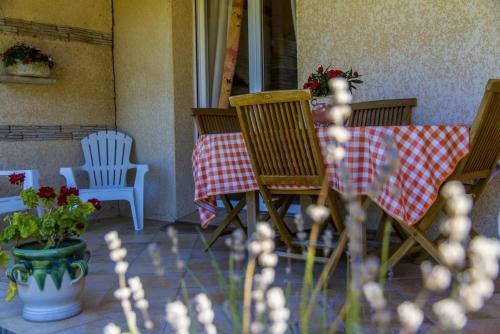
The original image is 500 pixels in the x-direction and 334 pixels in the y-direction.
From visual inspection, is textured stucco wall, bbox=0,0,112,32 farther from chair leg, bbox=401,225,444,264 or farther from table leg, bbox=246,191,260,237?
chair leg, bbox=401,225,444,264

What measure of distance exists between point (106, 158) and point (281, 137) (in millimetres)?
2741

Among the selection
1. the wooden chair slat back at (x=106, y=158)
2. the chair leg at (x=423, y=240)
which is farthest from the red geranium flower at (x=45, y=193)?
the wooden chair slat back at (x=106, y=158)

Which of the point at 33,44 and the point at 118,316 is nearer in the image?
the point at 118,316

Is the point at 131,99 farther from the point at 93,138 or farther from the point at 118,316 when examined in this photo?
the point at 118,316

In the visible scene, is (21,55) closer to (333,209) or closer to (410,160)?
(333,209)

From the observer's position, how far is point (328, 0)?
3.80 metres

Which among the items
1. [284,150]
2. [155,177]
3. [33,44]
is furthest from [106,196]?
[284,150]

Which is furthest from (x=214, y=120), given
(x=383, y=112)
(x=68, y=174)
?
(x=68, y=174)

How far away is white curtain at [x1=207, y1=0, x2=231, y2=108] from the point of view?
4871 mm

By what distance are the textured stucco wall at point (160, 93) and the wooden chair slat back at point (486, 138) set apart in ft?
9.34

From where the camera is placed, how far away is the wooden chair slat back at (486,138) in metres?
2.15

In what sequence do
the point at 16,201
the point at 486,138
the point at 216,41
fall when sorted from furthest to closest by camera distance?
the point at 216,41
the point at 16,201
the point at 486,138

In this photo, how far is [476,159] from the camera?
237 centimetres

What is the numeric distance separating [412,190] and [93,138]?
337cm
